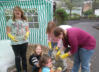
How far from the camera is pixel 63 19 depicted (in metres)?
5.91

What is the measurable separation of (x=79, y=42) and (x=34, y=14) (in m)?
3.03

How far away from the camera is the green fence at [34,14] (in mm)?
4895

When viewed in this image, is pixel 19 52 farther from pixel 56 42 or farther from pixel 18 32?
pixel 56 42

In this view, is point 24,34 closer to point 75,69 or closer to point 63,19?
point 75,69

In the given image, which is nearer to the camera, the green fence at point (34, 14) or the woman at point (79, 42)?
the woman at point (79, 42)

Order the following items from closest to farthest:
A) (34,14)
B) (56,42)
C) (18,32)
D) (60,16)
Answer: (18,32) < (56,42) < (34,14) < (60,16)

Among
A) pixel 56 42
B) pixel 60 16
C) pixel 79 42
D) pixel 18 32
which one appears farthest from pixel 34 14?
pixel 79 42

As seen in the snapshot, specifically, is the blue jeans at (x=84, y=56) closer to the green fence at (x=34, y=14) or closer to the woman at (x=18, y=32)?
the woman at (x=18, y=32)

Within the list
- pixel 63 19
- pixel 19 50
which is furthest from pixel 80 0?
pixel 19 50

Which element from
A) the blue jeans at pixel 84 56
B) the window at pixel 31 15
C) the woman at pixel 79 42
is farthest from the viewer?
the window at pixel 31 15

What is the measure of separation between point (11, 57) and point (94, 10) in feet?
115

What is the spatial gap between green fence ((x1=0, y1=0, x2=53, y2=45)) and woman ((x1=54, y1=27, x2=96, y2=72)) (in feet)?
8.30

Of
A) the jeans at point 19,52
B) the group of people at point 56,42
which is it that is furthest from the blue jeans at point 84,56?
the jeans at point 19,52

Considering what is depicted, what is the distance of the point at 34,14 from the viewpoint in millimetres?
5152
